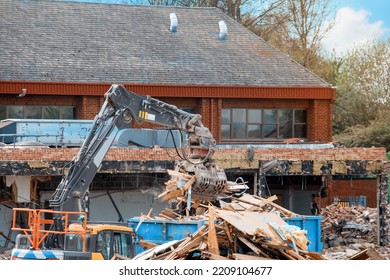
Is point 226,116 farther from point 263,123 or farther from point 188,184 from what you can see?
point 188,184

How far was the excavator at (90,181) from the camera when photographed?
20797 millimetres

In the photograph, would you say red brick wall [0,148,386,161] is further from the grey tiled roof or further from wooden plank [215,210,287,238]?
wooden plank [215,210,287,238]

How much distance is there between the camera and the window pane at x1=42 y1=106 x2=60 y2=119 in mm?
45375

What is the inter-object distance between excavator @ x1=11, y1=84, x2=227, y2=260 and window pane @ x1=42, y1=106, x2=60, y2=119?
2017 centimetres

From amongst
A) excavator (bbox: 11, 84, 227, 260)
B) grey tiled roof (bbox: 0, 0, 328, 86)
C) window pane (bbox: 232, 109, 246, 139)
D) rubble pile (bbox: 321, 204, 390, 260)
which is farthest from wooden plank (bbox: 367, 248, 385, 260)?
window pane (bbox: 232, 109, 246, 139)

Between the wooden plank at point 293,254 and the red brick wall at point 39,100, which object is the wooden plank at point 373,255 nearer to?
the wooden plank at point 293,254

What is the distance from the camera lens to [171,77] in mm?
46844

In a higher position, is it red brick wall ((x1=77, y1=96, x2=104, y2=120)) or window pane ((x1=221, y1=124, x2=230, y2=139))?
red brick wall ((x1=77, y1=96, x2=104, y2=120))

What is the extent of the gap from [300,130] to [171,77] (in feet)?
24.3

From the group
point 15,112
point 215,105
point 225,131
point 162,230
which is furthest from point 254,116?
point 162,230

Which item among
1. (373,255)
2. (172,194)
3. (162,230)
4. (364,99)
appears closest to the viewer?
(373,255)

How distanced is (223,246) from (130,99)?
629 centimetres

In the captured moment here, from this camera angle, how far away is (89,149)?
2406cm

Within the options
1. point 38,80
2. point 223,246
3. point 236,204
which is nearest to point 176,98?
point 38,80
